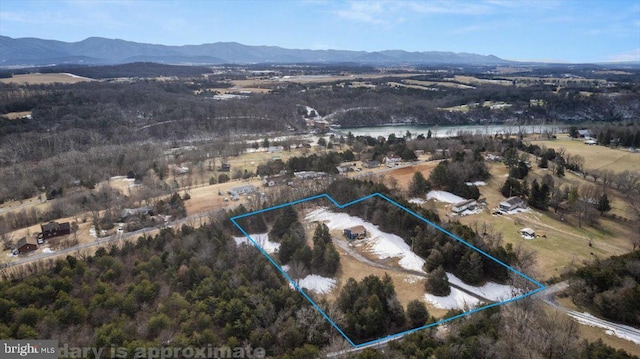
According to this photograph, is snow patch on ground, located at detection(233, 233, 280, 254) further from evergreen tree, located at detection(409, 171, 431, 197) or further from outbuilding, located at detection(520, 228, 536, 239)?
outbuilding, located at detection(520, 228, 536, 239)

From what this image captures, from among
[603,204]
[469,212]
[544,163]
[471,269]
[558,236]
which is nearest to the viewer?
[471,269]

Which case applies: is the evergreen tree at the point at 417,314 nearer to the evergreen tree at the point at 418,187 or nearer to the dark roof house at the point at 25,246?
the evergreen tree at the point at 418,187

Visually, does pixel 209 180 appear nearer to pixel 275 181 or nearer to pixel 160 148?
pixel 275 181

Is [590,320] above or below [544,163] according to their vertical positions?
below

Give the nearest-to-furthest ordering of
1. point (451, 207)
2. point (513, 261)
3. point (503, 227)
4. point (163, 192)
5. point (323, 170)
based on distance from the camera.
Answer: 1. point (513, 261)
2. point (503, 227)
3. point (451, 207)
4. point (163, 192)
5. point (323, 170)

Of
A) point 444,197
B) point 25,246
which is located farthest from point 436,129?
point 25,246

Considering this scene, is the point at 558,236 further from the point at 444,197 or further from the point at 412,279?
the point at 412,279

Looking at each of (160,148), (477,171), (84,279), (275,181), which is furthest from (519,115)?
(84,279)
